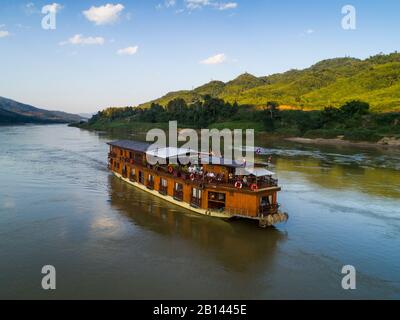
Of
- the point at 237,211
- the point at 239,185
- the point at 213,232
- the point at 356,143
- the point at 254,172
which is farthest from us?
the point at 356,143

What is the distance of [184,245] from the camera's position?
2428 centimetres

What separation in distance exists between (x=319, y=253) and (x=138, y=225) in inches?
511

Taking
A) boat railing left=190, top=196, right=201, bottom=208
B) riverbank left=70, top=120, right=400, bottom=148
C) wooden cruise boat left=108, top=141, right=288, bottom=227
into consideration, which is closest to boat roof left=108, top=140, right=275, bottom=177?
wooden cruise boat left=108, top=141, right=288, bottom=227

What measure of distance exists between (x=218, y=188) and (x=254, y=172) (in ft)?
9.57

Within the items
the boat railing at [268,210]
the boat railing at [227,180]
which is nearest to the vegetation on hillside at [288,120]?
the boat railing at [227,180]

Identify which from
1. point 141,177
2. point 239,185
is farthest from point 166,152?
point 239,185

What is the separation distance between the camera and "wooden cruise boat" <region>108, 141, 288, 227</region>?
1048 inches

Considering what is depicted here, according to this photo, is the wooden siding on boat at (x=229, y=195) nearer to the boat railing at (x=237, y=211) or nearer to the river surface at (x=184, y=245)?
the boat railing at (x=237, y=211)

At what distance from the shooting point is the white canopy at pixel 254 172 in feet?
89.2

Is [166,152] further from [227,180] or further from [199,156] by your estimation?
[227,180]

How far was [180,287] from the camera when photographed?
18.6 meters
